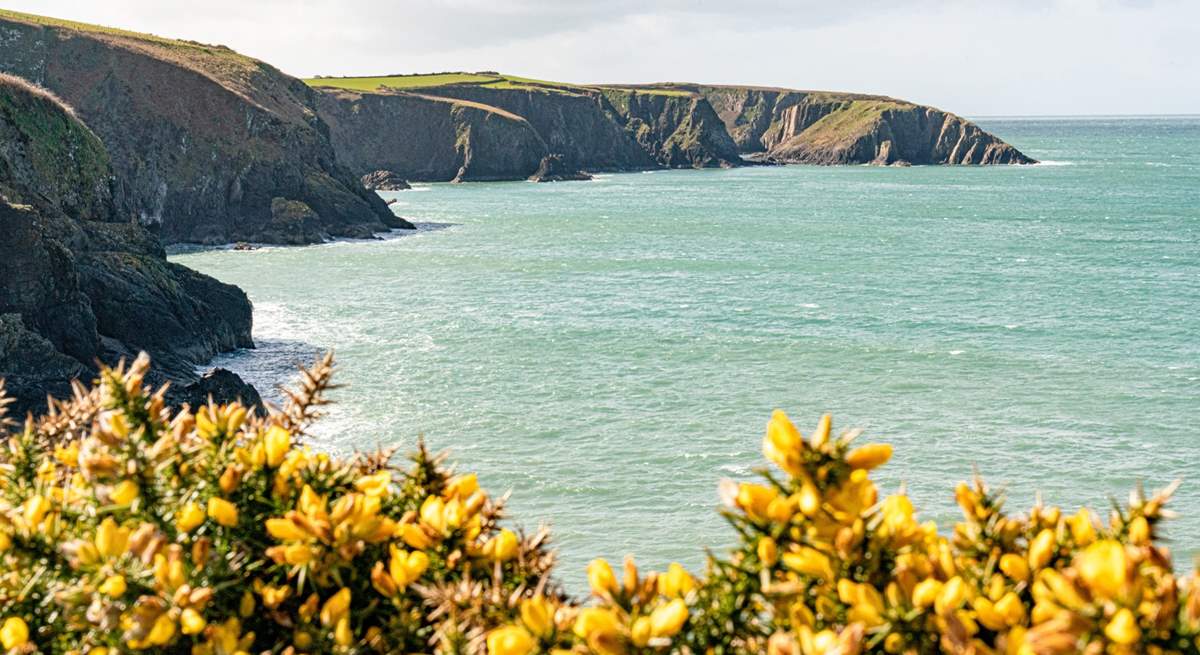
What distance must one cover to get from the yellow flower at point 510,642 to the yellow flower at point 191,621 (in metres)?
1.15

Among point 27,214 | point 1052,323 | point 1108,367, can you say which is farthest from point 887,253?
point 27,214

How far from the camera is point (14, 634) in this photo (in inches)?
170

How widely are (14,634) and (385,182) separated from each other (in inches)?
5826

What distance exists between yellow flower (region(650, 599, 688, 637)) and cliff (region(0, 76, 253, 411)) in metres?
23.9

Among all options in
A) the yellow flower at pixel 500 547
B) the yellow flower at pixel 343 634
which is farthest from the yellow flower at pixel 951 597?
the yellow flower at pixel 343 634

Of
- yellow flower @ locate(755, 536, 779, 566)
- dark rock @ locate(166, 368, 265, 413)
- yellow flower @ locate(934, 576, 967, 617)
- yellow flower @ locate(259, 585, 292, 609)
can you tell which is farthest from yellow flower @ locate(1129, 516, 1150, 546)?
dark rock @ locate(166, 368, 265, 413)

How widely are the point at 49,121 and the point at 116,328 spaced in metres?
15.1

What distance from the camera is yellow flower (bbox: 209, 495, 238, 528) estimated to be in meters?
4.63

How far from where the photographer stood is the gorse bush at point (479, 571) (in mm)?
3738

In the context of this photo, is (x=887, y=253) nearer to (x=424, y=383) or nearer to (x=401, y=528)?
(x=424, y=383)

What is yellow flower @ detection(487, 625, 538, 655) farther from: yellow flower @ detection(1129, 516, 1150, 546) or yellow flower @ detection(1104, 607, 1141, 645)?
yellow flower @ detection(1129, 516, 1150, 546)

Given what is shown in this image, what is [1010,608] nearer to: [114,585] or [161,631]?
[161,631]

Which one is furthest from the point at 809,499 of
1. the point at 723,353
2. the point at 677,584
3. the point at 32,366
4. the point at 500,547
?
the point at 723,353

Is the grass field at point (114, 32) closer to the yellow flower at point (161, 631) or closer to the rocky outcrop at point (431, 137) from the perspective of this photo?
the rocky outcrop at point (431, 137)
